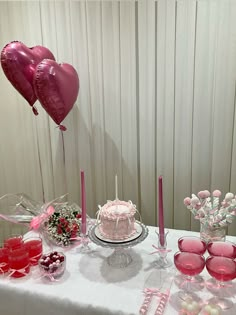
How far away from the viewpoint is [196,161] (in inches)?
77.9

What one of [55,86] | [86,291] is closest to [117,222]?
[86,291]

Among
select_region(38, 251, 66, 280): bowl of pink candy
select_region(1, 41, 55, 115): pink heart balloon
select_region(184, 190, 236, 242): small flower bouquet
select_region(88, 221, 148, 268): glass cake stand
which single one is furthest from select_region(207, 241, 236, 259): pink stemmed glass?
select_region(1, 41, 55, 115): pink heart balloon

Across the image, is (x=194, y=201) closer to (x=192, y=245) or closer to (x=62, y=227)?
(x=192, y=245)

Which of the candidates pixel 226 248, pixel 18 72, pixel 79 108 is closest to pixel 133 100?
pixel 79 108

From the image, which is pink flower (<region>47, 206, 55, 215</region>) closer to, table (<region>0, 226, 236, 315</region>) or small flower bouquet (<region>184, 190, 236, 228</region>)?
table (<region>0, 226, 236, 315</region>)

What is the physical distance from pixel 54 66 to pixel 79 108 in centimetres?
49

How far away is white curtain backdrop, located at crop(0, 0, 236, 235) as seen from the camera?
1.81 meters

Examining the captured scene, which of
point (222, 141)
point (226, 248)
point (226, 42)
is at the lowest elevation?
point (226, 248)

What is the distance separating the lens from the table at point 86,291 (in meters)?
1.10

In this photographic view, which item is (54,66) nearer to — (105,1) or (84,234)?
(105,1)

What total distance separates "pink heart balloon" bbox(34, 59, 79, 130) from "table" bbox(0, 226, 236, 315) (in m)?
0.84

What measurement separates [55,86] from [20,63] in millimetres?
242

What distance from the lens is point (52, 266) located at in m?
1.21

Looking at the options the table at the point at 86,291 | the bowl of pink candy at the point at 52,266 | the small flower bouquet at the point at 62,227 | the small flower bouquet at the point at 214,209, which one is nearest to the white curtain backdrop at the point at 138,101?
the small flower bouquet at the point at 214,209
